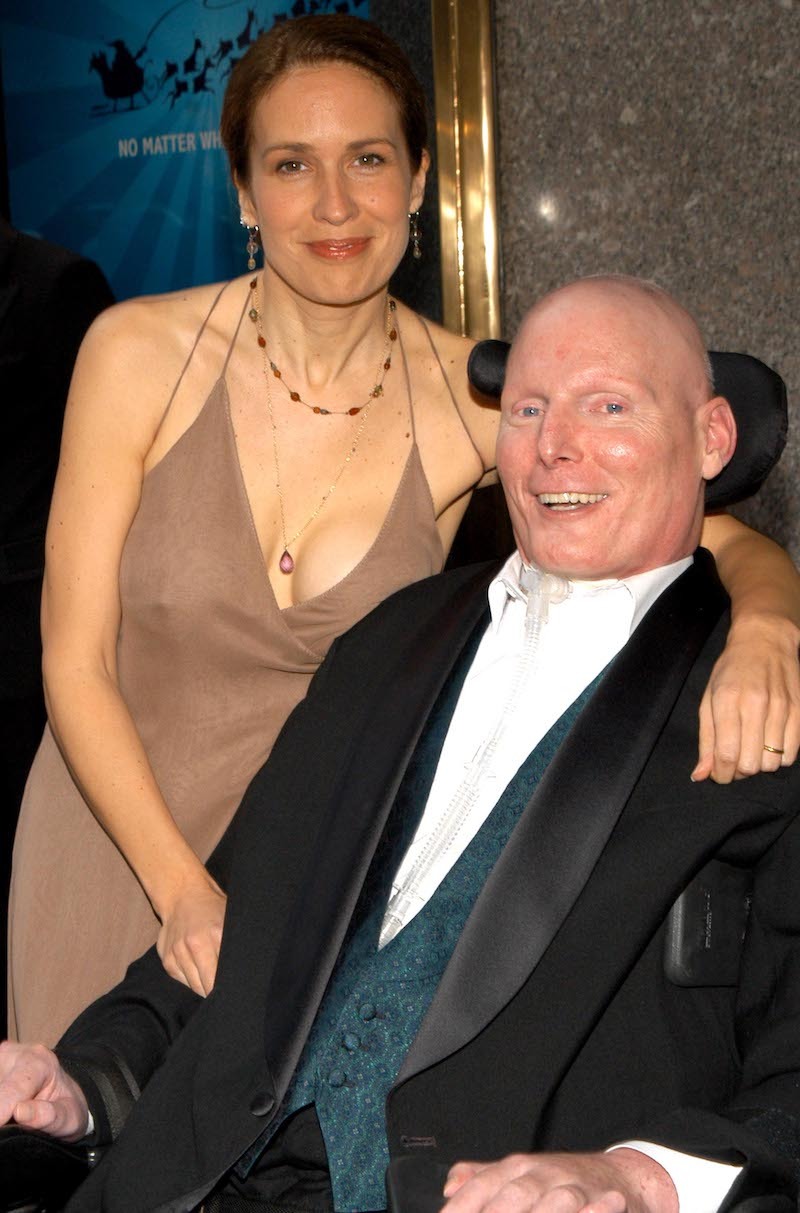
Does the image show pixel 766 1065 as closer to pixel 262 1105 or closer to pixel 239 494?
pixel 262 1105

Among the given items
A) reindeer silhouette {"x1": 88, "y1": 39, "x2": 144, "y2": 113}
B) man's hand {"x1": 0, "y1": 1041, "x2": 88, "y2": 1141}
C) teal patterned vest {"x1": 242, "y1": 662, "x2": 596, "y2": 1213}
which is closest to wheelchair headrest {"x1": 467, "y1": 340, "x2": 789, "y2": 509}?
teal patterned vest {"x1": 242, "y1": 662, "x2": 596, "y2": 1213}

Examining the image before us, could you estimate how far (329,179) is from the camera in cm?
248

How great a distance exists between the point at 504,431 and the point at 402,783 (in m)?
0.48

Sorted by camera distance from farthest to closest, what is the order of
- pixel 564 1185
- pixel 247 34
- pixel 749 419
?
pixel 247 34, pixel 749 419, pixel 564 1185

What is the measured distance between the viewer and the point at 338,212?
2.46 m

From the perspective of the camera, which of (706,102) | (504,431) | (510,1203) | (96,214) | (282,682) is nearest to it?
(510,1203)

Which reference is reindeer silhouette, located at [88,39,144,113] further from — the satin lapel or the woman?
the satin lapel

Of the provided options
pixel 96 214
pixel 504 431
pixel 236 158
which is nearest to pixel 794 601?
pixel 504 431

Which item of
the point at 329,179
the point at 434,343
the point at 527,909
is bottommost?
the point at 527,909

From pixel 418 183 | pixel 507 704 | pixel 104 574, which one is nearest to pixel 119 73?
pixel 418 183

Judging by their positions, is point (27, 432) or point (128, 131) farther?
point (128, 131)

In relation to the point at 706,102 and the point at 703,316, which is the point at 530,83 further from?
the point at 703,316

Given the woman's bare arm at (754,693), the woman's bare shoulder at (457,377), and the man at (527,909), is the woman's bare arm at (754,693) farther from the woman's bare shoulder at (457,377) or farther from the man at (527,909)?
the woman's bare shoulder at (457,377)

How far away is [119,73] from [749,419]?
2.62 m
